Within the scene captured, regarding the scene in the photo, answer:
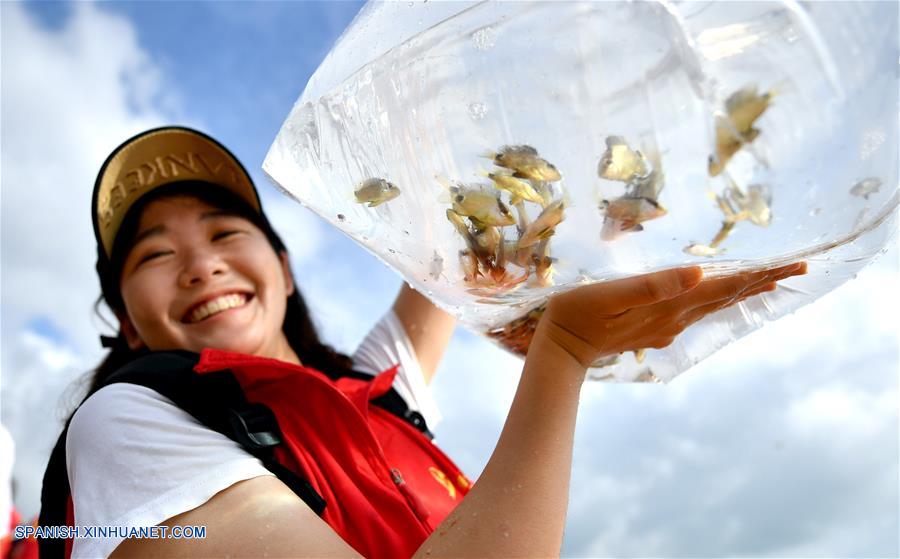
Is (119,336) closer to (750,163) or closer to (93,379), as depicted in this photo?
(93,379)

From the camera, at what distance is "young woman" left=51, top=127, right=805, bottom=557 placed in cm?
99

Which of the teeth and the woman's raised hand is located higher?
the teeth

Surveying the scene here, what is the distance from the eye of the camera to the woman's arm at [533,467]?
967 millimetres

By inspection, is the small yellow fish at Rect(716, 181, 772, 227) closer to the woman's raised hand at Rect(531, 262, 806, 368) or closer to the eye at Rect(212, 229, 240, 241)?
the woman's raised hand at Rect(531, 262, 806, 368)

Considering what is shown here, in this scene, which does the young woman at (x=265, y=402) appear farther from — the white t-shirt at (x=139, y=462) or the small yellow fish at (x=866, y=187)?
the small yellow fish at (x=866, y=187)

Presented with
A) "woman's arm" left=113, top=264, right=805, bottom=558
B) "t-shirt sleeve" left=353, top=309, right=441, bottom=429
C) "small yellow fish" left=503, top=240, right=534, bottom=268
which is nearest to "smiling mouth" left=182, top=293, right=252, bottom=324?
"t-shirt sleeve" left=353, top=309, right=441, bottom=429

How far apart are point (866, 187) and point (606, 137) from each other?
0.34 meters

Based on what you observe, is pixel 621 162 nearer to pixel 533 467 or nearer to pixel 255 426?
pixel 533 467

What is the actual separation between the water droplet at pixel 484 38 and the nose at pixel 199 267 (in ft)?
2.96

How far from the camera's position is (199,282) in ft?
5.13

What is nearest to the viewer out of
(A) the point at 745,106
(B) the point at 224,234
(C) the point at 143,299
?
(A) the point at 745,106

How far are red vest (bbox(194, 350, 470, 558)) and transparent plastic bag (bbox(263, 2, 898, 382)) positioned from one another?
0.41m

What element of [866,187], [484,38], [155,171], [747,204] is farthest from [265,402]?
[866,187]

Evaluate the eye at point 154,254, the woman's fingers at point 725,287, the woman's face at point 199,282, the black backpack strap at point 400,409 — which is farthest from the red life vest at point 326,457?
the woman's fingers at point 725,287
